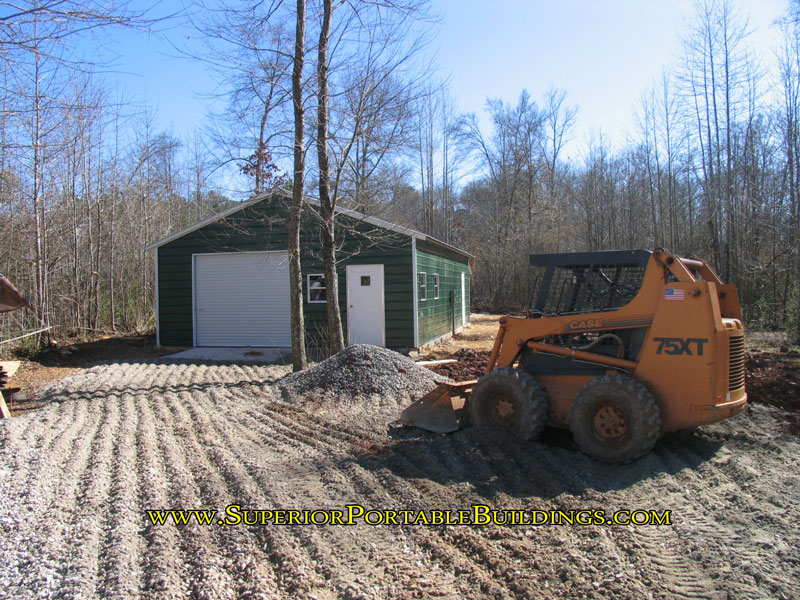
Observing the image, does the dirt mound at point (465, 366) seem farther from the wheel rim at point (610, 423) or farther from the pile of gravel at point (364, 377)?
the wheel rim at point (610, 423)

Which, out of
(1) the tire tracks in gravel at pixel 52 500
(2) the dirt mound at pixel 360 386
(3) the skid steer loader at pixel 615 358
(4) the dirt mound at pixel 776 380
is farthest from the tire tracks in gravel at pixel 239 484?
(4) the dirt mound at pixel 776 380

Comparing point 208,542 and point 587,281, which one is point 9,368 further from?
point 587,281

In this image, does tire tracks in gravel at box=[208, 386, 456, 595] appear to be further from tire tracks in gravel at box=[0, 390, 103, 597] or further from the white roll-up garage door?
the white roll-up garage door

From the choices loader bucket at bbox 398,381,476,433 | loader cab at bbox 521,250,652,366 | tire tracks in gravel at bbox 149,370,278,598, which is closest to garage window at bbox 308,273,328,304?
loader bucket at bbox 398,381,476,433

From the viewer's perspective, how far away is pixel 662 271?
16.8 feet

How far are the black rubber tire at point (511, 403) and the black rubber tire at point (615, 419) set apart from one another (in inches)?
16.0

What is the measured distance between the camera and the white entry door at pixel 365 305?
13.8m

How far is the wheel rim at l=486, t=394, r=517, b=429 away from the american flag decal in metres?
1.89

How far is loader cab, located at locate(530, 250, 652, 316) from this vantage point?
18.4 ft

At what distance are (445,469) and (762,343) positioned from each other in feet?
40.9

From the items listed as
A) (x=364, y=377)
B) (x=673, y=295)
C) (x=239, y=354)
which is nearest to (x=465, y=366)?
(x=364, y=377)

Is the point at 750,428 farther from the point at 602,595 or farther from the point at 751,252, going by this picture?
the point at 751,252

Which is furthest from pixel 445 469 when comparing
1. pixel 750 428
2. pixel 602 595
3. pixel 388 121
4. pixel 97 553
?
pixel 388 121

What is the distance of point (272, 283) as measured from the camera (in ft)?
48.5
